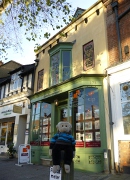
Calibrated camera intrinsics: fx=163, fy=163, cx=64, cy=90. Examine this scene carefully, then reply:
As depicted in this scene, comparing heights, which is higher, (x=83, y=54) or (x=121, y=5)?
(x=121, y=5)

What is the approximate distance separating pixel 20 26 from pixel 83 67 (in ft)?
13.8

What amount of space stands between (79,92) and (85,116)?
1230mm

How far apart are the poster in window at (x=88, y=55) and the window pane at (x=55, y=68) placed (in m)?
2.03

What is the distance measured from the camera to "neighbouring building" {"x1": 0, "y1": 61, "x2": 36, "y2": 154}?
12.7 m

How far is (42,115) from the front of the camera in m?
10.3

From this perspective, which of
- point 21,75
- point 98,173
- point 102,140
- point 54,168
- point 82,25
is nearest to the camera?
point 54,168

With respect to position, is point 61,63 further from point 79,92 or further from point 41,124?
point 41,124

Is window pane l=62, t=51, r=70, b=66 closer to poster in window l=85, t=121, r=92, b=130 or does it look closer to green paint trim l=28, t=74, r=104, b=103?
green paint trim l=28, t=74, r=104, b=103

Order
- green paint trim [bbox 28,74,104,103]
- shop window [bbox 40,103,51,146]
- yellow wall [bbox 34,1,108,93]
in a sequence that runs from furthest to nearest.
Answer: shop window [bbox 40,103,51,146] < yellow wall [bbox 34,1,108,93] < green paint trim [bbox 28,74,104,103]

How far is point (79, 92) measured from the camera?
8148 mm

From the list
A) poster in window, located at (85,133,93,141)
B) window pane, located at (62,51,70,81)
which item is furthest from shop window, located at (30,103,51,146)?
poster in window, located at (85,133,93,141)

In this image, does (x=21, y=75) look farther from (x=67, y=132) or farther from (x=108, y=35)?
(x=67, y=132)

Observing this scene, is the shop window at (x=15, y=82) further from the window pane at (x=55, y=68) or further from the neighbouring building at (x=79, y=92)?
the window pane at (x=55, y=68)

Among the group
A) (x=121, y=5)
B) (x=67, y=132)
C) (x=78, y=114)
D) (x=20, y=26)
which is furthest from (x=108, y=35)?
(x=67, y=132)
